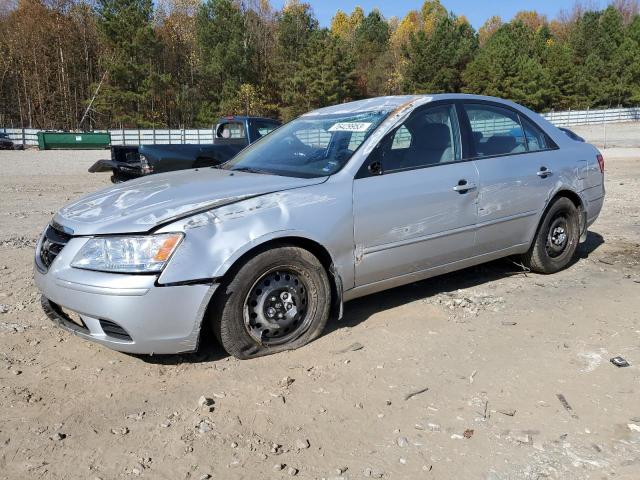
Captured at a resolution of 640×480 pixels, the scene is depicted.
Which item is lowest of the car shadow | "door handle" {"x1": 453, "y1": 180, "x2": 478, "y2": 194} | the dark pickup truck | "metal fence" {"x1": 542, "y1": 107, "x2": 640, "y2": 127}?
the car shadow

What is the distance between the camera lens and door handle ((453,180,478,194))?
431cm

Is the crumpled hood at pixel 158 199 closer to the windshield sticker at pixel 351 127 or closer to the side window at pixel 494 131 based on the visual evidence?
the windshield sticker at pixel 351 127

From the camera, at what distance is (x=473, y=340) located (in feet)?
Result: 12.8

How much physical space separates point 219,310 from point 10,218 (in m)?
6.36

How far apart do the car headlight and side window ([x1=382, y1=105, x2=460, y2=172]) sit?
5.39 feet

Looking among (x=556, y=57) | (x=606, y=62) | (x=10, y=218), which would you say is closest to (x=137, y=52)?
(x=10, y=218)

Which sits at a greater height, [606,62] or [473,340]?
[606,62]

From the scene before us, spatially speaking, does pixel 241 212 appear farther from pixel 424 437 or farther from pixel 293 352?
pixel 424 437

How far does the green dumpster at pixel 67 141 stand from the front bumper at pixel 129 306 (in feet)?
101

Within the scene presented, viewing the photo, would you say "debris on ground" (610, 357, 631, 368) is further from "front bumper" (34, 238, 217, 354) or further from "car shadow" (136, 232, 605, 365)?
"front bumper" (34, 238, 217, 354)

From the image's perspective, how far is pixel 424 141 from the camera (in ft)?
14.2

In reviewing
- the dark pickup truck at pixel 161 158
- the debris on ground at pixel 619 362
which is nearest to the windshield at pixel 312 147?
the debris on ground at pixel 619 362

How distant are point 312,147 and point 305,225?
98 centimetres

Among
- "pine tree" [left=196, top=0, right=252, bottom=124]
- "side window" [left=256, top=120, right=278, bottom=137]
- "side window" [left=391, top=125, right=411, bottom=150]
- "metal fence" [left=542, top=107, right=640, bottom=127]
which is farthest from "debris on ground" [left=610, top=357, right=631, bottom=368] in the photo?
"metal fence" [left=542, top=107, right=640, bottom=127]
